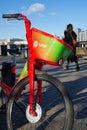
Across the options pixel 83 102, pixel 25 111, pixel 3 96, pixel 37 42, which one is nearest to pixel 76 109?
pixel 83 102

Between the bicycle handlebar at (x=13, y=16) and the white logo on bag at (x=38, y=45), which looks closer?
the white logo on bag at (x=38, y=45)

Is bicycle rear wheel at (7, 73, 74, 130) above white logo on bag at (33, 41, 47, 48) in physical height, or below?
below

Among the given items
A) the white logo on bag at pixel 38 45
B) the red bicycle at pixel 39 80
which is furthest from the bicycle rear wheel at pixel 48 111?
the white logo on bag at pixel 38 45

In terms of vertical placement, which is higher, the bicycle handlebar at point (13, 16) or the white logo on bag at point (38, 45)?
the bicycle handlebar at point (13, 16)

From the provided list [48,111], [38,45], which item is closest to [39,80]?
[38,45]

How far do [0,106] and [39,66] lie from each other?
1.29 metres

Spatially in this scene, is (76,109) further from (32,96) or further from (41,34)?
(41,34)

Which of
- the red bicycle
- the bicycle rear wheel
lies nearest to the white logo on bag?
the red bicycle

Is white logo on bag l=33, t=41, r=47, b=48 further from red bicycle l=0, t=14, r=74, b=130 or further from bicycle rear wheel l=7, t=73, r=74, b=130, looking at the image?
bicycle rear wheel l=7, t=73, r=74, b=130

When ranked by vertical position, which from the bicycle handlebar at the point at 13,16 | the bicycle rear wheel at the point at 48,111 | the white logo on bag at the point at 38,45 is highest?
the bicycle handlebar at the point at 13,16

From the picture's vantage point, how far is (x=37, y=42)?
391 centimetres

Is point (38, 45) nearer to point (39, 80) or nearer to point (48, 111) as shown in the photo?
point (39, 80)

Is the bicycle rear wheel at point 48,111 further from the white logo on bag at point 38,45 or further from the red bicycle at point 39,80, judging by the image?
the white logo on bag at point 38,45

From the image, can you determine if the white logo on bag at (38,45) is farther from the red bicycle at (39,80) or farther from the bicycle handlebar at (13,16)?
the bicycle handlebar at (13,16)
